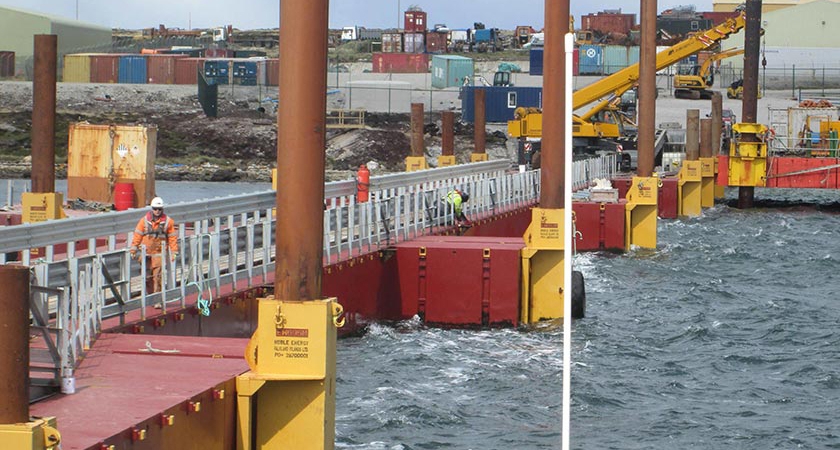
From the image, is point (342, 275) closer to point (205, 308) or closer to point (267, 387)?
point (205, 308)

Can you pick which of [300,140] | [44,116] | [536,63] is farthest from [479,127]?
[536,63]

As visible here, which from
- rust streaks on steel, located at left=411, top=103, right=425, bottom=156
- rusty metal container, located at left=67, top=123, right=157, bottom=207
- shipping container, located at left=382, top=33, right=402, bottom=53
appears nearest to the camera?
rusty metal container, located at left=67, top=123, right=157, bottom=207

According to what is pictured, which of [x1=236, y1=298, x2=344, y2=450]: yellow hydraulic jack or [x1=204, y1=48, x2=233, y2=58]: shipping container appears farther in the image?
[x1=204, y1=48, x2=233, y2=58]: shipping container

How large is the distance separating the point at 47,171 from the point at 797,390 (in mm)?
15321

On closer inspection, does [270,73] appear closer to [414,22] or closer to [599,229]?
[414,22]

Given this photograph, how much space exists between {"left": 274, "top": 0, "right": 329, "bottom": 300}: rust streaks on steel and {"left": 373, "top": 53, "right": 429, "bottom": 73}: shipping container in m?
113

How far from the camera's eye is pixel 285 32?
553 inches

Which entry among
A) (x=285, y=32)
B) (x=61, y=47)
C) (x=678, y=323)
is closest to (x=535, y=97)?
(x=61, y=47)

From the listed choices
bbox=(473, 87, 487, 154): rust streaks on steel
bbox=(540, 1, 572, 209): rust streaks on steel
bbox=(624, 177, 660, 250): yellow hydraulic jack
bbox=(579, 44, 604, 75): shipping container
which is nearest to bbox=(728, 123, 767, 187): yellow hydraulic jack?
bbox=(473, 87, 487, 154): rust streaks on steel

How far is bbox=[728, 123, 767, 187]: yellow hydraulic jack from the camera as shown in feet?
193

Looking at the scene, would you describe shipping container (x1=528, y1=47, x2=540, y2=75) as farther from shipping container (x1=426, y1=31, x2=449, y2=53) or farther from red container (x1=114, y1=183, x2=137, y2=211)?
red container (x1=114, y1=183, x2=137, y2=211)

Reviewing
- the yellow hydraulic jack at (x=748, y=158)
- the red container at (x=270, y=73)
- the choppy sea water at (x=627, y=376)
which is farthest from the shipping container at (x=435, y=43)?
the choppy sea water at (x=627, y=376)

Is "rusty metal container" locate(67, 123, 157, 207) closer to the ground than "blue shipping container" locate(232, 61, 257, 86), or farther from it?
closer to the ground

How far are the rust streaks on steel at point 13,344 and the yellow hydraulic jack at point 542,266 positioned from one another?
18.4 m
